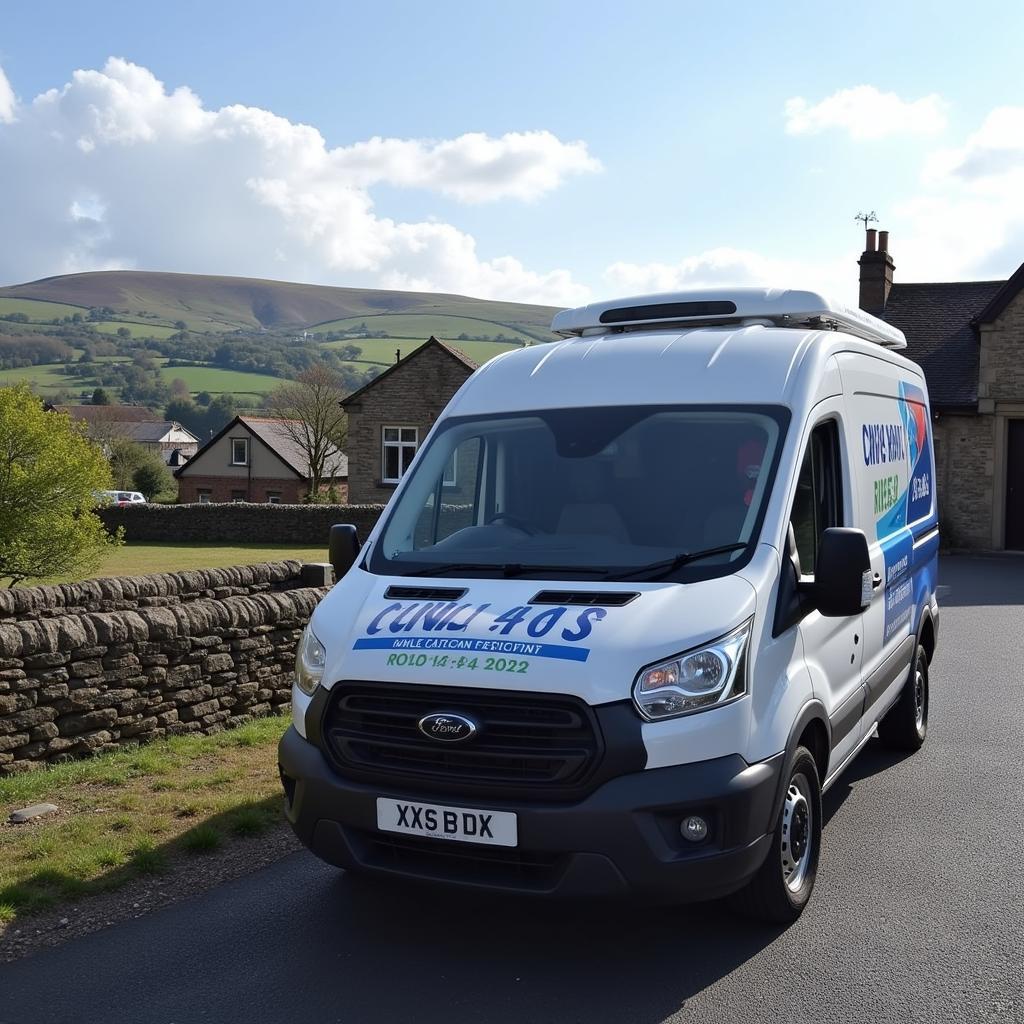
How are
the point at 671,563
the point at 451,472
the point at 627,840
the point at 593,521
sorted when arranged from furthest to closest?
the point at 451,472 < the point at 593,521 < the point at 671,563 < the point at 627,840

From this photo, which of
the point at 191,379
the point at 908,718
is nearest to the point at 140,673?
the point at 908,718

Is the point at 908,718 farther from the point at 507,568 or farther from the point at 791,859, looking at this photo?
the point at 507,568

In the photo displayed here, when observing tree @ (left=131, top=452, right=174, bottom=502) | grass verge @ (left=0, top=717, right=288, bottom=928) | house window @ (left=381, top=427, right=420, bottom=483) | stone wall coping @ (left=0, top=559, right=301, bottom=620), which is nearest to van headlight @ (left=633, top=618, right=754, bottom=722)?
grass verge @ (left=0, top=717, right=288, bottom=928)

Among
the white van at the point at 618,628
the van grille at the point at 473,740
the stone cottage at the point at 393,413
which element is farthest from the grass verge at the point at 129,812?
the stone cottage at the point at 393,413

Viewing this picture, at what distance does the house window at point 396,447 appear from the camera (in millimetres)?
44844

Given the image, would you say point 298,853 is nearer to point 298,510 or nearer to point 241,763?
point 241,763

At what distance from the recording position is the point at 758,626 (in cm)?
457

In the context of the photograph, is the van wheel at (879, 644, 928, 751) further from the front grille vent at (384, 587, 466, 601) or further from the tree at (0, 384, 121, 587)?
the tree at (0, 384, 121, 587)

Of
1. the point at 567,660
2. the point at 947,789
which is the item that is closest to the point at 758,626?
the point at 567,660

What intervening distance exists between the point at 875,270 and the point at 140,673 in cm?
2836

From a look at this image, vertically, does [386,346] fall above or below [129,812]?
above

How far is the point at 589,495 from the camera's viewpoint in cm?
542

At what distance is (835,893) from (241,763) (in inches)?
158

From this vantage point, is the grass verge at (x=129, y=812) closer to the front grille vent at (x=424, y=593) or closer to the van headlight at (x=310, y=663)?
the van headlight at (x=310, y=663)
